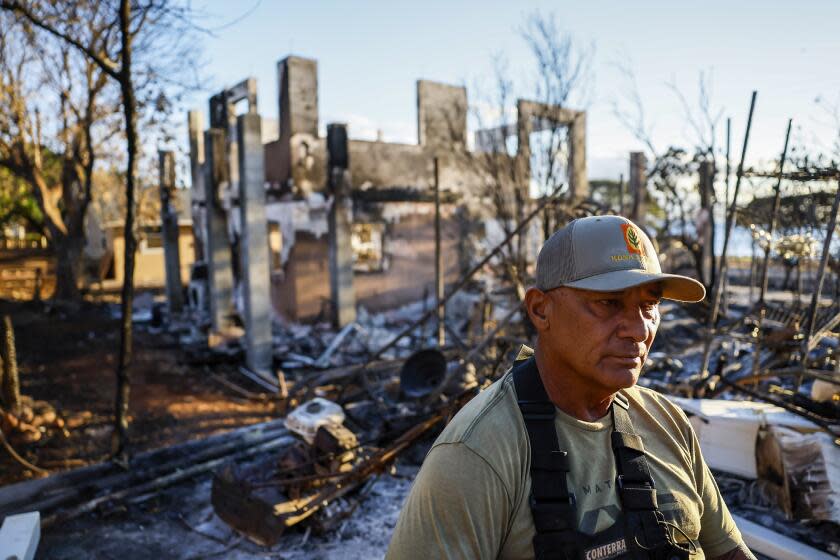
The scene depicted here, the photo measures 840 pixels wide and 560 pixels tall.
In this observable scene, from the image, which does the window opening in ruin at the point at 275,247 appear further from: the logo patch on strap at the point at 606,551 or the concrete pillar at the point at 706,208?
the logo patch on strap at the point at 606,551

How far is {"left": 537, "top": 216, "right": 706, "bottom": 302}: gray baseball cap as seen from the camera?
1.75 metres

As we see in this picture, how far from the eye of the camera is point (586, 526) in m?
1.65

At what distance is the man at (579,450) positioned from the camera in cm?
154

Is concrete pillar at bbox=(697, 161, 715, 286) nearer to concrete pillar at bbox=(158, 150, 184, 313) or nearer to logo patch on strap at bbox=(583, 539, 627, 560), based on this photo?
logo patch on strap at bbox=(583, 539, 627, 560)

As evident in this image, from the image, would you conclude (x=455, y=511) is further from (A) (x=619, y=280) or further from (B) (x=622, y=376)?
(A) (x=619, y=280)

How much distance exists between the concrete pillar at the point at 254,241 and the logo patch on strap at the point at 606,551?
1135cm

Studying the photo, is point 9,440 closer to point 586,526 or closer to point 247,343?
point 247,343

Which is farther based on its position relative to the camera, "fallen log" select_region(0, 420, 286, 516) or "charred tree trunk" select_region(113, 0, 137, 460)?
"charred tree trunk" select_region(113, 0, 137, 460)

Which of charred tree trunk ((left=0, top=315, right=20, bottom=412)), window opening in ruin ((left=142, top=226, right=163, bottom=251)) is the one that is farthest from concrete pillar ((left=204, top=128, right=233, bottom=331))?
window opening in ruin ((left=142, top=226, right=163, bottom=251))

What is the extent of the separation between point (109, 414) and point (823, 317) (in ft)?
33.0

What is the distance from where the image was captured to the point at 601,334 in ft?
5.80

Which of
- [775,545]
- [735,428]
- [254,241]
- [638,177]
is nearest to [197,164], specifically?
[254,241]

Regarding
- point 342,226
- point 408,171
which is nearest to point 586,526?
point 342,226

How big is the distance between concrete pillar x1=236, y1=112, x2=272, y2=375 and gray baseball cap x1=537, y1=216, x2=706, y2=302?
1128 centimetres
